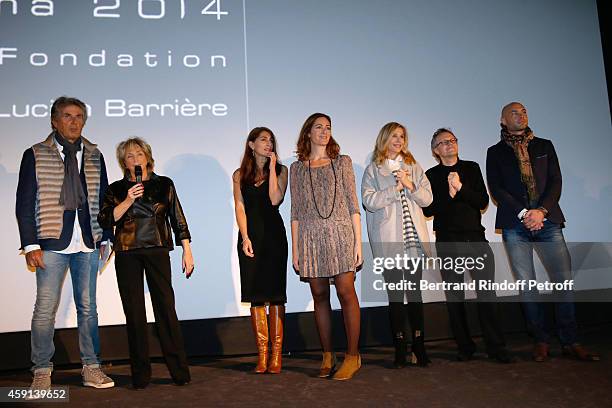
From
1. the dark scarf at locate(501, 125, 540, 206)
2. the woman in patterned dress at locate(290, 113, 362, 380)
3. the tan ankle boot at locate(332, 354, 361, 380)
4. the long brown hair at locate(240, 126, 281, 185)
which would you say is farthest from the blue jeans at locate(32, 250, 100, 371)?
the dark scarf at locate(501, 125, 540, 206)

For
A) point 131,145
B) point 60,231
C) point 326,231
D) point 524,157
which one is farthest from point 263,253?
point 524,157

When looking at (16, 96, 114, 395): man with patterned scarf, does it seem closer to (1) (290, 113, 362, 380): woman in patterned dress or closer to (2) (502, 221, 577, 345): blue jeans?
(1) (290, 113, 362, 380): woman in patterned dress

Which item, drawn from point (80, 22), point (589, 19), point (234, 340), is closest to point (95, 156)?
point (80, 22)

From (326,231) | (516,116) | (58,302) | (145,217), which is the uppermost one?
(516,116)

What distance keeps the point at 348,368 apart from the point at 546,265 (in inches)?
60.0

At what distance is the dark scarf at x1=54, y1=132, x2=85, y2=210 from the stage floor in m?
1.12

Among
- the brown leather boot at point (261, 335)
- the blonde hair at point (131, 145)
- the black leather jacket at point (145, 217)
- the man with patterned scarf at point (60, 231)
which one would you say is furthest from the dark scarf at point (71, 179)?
the brown leather boot at point (261, 335)

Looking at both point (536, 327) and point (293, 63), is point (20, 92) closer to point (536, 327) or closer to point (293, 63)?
point (293, 63)

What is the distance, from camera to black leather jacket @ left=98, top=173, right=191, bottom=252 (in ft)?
10.7

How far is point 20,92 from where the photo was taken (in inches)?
163

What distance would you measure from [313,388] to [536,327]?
1518mm

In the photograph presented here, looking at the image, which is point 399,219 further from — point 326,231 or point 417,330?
point 417,330

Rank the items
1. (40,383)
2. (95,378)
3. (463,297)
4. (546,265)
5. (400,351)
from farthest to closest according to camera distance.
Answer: (546,265) → (463,297) → (400,351) → (95,378) → (40,383)

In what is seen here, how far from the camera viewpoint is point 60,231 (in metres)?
3.33
